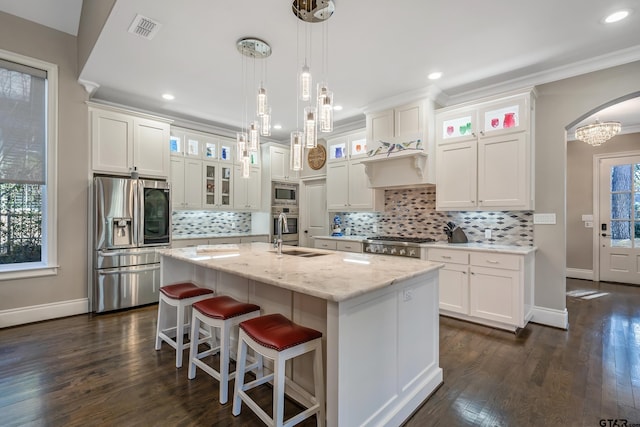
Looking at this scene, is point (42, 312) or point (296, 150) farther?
point (42, 312)

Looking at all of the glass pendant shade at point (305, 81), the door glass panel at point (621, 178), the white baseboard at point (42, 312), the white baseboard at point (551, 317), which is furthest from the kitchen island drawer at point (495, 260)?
the white baseboard at point (42, 312)

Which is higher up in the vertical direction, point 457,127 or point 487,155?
point 457,127

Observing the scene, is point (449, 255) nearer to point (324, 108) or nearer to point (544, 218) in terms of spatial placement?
point (544, 218)

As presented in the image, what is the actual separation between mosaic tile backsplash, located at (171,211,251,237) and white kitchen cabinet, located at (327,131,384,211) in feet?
6.31

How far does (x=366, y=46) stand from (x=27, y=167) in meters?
3.98

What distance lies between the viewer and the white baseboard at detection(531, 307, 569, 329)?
3.33 m

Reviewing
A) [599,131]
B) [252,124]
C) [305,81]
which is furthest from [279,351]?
[599,131]

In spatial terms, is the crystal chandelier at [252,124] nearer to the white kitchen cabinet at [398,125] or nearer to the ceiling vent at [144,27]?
the ceiling vent at [144,27]

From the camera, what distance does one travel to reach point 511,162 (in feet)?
11.3

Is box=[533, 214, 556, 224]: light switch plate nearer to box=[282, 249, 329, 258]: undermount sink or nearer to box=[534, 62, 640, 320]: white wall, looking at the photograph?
box=[534, 62, 640, 320]: white wall

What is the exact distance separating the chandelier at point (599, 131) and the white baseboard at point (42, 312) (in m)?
7.22

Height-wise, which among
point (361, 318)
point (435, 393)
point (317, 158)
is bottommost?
point (435, 393)

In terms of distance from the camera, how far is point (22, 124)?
11.3 ft

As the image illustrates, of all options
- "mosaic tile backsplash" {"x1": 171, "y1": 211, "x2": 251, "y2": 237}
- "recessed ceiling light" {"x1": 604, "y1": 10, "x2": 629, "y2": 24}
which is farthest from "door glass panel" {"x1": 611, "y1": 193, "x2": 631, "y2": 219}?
"mosaic tile backsplash" {"x1": 171, "y1": 211, "x2": 251, "y2": 237}
